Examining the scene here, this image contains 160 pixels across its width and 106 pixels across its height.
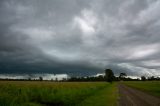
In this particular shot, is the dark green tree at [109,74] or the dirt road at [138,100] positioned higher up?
the dark green tree at [109,74]

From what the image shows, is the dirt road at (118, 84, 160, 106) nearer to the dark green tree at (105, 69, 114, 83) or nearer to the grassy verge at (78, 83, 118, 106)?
the grassy verge at (78, 83, 118, 106)

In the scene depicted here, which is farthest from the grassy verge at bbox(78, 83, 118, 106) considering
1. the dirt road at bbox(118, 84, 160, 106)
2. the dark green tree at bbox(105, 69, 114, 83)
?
the dark green tree at bbox(105, 69, 114, 83)

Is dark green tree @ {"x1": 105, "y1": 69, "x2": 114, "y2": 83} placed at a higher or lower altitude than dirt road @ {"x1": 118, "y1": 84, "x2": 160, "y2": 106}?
higher

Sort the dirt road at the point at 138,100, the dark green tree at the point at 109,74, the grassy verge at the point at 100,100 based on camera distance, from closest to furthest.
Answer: the dirt road at the point at 138,100, the grassy verge at the point at 100,100, the dark green tree at the point at 109,74

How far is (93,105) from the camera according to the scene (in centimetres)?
2406

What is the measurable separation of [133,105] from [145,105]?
1.23m

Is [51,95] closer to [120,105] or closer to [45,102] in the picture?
[45,102]

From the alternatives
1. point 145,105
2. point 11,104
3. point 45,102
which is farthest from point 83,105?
point 11,104

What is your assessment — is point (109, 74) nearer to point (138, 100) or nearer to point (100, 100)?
point (138, 100)

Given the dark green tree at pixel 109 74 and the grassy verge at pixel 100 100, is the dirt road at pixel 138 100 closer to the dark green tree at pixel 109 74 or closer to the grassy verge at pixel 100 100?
the grassy verge at pixel 100 100

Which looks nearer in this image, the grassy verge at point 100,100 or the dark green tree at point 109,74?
the grassy verge at point 100,100

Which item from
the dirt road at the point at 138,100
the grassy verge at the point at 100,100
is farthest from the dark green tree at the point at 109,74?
the grassy verge at the point at 100,100

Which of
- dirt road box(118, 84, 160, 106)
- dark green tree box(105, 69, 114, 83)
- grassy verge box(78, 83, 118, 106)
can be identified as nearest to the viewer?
dirt road box(118, 84, 160, 106)

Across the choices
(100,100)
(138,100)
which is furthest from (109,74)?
(100,100)
